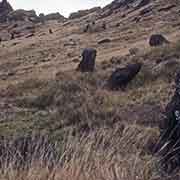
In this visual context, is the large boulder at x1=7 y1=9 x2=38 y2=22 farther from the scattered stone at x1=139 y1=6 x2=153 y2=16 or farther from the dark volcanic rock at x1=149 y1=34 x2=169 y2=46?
the dark volcanic rock at x1=149 y1=34 x2=169 y2=46

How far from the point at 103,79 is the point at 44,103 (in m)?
4.41

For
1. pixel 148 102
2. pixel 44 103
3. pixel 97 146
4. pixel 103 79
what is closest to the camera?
pixel 97 146

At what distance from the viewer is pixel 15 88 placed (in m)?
17.4

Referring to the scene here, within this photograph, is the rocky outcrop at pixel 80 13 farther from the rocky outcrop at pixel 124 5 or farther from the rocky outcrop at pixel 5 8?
the rocky outcrop at pixel 5 8

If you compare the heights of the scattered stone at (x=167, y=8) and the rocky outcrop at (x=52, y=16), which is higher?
the scattered stone at (x=167, y=8)

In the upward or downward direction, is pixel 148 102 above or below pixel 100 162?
below

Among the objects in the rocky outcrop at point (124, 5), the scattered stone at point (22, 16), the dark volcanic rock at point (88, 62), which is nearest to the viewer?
the dark volcanic rock at point (88, 62)

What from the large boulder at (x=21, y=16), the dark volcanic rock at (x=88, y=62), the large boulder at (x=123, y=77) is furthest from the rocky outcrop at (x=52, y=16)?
the large boulder at (x=123, y=77)

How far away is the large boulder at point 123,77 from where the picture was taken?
14927 mm

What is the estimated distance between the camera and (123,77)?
49.9 ft

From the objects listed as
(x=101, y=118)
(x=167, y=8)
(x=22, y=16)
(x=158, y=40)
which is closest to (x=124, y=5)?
(x=167, y=8)

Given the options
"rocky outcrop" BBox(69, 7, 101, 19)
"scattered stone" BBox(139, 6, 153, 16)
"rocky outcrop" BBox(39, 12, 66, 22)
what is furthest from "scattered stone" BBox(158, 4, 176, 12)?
"rocky outcrop" BBox(39, 12, 66, 22)

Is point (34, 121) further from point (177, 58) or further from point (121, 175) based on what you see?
point (177, 58)

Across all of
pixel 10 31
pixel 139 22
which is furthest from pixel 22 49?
pixel 10 31
